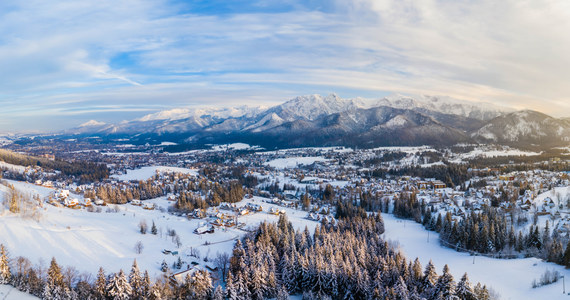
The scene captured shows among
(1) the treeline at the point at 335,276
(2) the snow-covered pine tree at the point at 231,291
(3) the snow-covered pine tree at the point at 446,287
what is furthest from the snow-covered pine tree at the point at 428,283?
(2) the snow-covered pine tree at the point at 231,291

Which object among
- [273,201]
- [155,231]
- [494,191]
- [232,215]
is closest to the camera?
[155,231]

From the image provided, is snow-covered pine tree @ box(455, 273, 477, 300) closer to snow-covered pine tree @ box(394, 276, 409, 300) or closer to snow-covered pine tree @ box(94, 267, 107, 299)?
snow-covered pine tree @ box(394, 276, 409, 300)

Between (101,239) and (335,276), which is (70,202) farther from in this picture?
(335,276)

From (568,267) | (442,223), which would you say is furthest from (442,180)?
(568,267)

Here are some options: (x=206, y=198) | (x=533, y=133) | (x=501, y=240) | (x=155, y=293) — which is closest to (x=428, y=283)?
(x=501, y=240)

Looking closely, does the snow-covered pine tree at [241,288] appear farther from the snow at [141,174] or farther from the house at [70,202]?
the snow at [141,174]

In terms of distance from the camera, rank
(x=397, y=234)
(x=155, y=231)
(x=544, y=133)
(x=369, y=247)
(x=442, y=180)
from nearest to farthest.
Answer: (x=369, y=247) < (x=155, y=231) < (x=397, y=234) < (x=442, y=180) < (x=544, y=133)

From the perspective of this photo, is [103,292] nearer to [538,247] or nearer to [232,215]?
[232,215]

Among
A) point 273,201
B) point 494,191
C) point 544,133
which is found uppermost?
point 544,133
